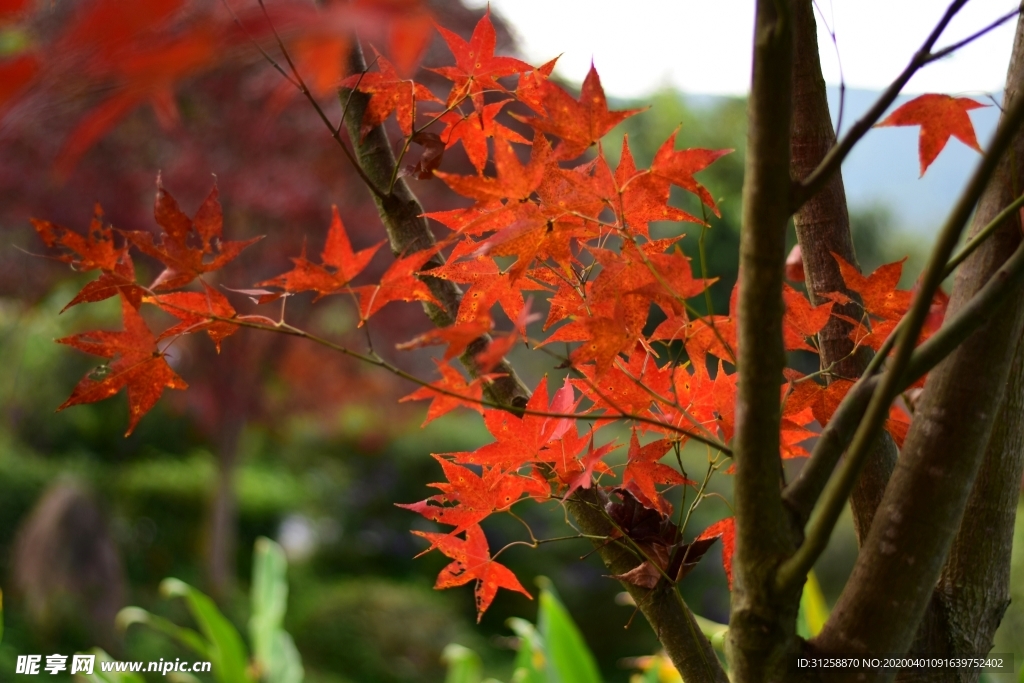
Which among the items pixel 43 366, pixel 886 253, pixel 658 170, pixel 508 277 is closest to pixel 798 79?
pixel 658 170

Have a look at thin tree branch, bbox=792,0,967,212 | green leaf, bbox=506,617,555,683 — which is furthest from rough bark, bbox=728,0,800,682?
green leaf, bbox=506,617,555,683

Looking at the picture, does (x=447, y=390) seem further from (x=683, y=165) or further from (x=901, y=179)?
(x=901, y=179)

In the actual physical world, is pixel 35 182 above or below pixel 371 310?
below

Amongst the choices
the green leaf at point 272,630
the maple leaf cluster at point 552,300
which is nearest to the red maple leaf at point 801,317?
the maple leaf cluster at point 552,300

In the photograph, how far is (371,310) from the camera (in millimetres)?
449

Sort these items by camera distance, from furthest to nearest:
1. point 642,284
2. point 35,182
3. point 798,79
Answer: point 35,182, point 798,79, point 642,284

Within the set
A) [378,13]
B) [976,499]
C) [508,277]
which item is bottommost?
[976,499]

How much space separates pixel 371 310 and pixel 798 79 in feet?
1.16

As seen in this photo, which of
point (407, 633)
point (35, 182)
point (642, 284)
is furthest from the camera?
point (407, 633)

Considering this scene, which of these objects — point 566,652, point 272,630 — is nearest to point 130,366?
point 566,652

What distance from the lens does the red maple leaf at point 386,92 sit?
544 mm

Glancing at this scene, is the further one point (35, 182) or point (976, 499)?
point (35, 182)

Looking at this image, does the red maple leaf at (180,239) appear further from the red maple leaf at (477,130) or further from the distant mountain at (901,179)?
the distant mountain at (901,179)

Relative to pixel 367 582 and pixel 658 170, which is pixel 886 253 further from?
pixel 658 170
